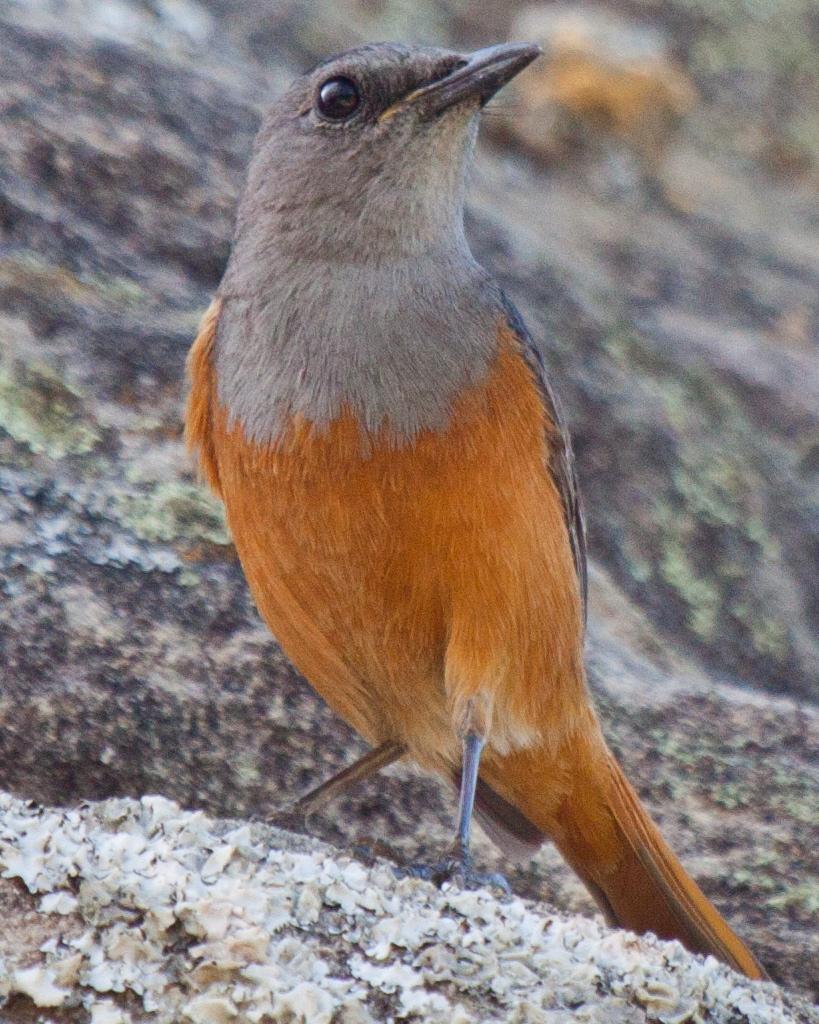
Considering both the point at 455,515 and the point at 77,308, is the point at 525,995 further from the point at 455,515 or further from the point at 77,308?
the point at 77,308

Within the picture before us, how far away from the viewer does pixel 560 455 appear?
509 centimetres

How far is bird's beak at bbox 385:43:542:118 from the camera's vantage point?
484cm

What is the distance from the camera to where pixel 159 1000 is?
10.4 feet

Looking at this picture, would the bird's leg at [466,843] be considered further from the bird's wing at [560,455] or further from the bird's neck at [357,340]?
the bird's neck at [357,340]

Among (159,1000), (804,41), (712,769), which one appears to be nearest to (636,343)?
(712,769)

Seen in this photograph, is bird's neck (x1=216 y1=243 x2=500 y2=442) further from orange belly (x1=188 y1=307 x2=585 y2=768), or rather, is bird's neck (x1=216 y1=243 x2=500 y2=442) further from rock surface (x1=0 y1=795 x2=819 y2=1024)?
rock surface (x1=0 y1=795 x2=819 y2=1024)

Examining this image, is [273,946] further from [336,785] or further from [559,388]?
[559,388]

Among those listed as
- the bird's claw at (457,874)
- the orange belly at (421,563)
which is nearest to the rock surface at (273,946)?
the bird's claw at (457,874)

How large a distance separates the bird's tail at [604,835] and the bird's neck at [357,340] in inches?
46.9

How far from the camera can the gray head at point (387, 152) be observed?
488cm

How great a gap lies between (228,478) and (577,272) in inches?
132

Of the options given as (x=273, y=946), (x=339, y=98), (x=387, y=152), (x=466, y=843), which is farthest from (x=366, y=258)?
(x=273, y=946)

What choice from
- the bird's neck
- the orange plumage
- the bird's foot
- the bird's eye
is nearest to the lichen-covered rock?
the bird's eye

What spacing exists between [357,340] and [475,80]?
85 cm
